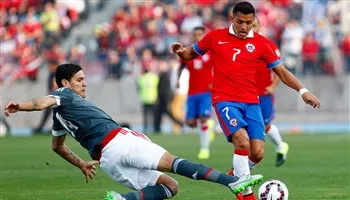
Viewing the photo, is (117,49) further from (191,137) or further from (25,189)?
(25,189)

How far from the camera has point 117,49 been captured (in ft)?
114

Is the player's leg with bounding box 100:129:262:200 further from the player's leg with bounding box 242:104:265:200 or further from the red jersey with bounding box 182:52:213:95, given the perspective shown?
the red jersey with bounding box 182:52:213:95

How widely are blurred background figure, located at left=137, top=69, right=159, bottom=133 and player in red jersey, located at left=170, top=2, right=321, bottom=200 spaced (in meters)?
19.9

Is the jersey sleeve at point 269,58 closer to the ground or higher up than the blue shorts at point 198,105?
higher up

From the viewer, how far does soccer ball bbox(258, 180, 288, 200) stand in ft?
35.5

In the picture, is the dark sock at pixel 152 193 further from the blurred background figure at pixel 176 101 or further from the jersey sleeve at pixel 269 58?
the blurred background figure at pixel 176 101

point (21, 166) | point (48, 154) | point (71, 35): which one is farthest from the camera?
point (71, 35)

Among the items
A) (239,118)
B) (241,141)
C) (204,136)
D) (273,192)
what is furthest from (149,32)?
(273,192)

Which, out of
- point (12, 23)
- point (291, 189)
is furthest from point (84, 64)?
point (291, 189)

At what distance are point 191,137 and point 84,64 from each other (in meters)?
6.49

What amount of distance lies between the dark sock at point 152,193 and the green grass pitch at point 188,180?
2.56m

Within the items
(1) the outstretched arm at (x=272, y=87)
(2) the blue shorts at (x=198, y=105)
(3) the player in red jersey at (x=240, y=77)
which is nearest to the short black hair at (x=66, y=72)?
(3) the player in red jersey at (x=240, y=77)

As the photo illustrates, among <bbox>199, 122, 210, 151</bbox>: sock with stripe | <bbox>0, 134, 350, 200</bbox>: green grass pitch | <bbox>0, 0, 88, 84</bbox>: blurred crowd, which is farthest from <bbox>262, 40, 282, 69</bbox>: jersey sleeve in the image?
<bbox>0, 0, 88, 84</bbox>: blurred crowd

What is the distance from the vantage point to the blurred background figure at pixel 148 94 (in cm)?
3228
